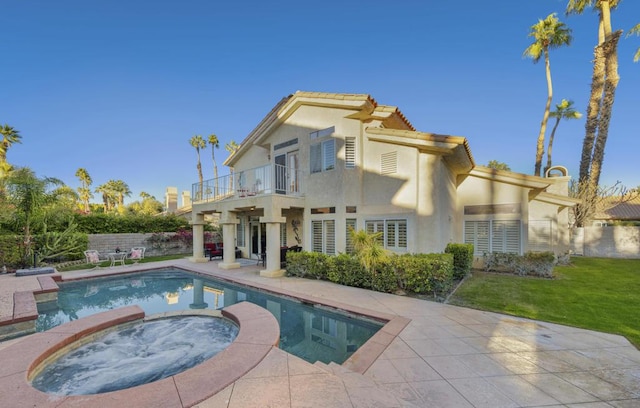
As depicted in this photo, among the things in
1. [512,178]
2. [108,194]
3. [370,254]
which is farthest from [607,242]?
[108,194]

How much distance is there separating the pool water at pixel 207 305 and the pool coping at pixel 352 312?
7.8 inches

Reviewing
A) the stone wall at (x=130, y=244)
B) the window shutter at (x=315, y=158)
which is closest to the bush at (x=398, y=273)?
the window shutter at (x=315, y=158)

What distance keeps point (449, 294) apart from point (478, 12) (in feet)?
51.8

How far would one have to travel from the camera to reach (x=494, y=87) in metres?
18.8

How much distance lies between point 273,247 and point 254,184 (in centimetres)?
606

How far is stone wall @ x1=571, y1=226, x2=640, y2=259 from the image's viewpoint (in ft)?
57.9

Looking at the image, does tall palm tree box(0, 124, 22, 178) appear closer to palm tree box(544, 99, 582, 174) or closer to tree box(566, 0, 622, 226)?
tree box(566, 0, 622, 226)

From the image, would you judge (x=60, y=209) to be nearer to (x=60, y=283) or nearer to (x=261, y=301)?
(x=60, y=283)

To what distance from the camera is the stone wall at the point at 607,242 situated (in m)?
17.7

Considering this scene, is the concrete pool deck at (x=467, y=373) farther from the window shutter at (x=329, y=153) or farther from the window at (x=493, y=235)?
the window shutter at (x=329, y=153)

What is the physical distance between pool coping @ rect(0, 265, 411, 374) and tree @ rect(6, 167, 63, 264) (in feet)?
14.3

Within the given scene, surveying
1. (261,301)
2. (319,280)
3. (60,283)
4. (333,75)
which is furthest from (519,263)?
(60,283)

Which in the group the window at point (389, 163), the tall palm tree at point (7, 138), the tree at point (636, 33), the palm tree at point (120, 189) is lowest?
the window at point (389, 163)

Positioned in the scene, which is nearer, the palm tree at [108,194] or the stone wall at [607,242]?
the stone wall at [607,242]
